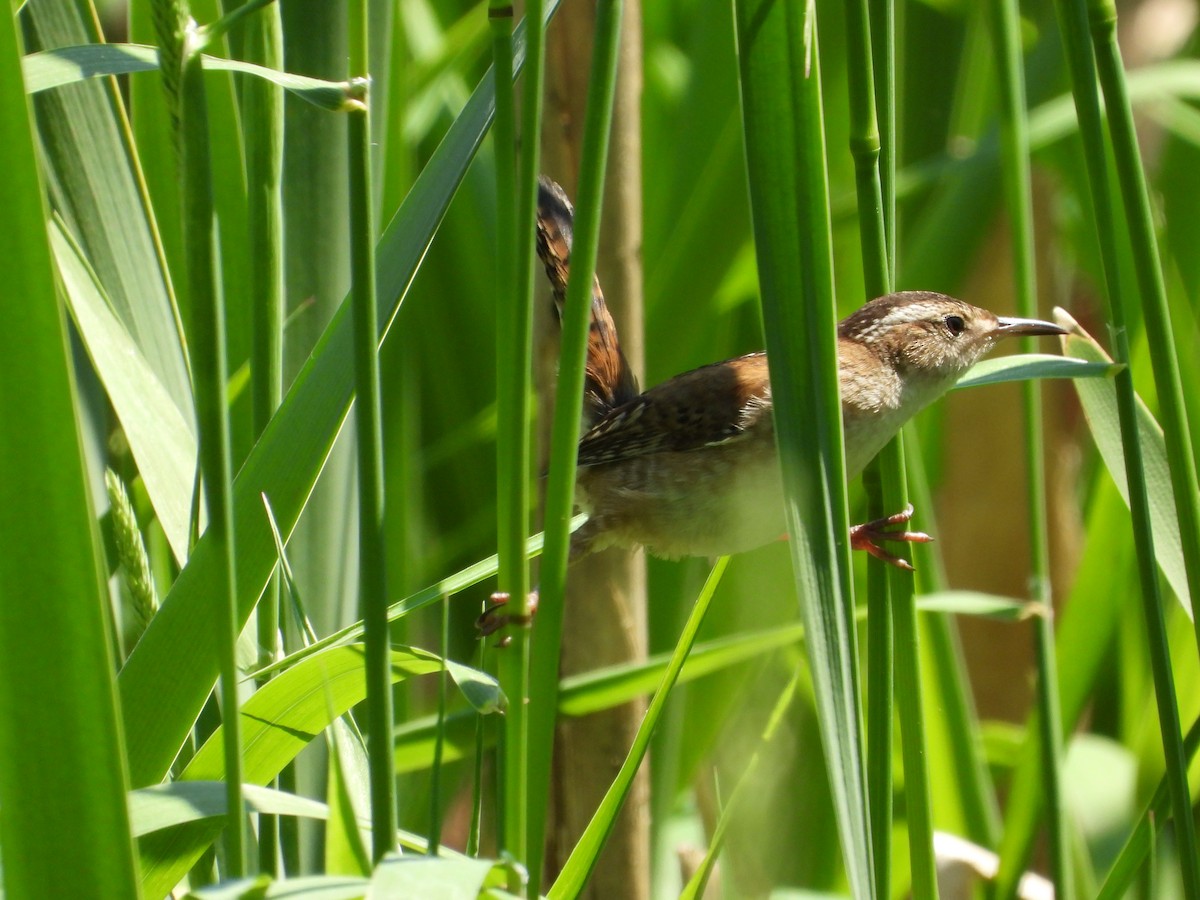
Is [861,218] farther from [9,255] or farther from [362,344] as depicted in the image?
[9,255]

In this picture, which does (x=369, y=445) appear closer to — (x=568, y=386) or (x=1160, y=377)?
(x=568, y=386)

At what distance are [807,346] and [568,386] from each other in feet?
0.55

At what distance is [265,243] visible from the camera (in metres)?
0.74

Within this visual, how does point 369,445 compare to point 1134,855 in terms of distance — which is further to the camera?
point 1134,855

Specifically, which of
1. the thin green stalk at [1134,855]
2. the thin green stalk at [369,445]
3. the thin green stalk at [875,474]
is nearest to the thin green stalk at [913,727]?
the thin green stalk at [875,474]

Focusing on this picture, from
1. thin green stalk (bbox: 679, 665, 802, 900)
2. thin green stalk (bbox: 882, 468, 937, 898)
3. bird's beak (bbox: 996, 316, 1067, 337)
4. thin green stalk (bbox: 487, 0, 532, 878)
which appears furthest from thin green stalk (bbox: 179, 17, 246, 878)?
bird's beak (bbox: 996, 316, 1067, 337)

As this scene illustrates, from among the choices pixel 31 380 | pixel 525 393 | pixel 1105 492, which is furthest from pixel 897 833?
pixel 31 380

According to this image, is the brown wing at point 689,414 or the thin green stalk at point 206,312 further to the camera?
the brown wing at point 689,414

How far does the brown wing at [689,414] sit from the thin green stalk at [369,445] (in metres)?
0.86

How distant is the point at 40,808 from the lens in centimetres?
57

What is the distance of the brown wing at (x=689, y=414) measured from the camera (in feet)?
4.77

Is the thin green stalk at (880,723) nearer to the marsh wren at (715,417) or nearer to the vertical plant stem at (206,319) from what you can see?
the marsh wren at (715,417)

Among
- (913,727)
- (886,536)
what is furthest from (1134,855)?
(886,536)

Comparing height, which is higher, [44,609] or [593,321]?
[593,321]
